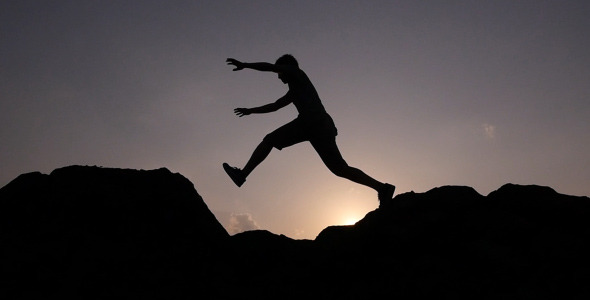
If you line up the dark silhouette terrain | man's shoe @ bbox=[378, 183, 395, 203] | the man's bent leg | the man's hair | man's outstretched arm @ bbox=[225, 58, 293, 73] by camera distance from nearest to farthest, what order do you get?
1. the dark silhouette terrain
2. man's outstretched arm @ bbox=[225, 58, 293, 73]
3. the man's bent leg
4. man's shoe @ bbox=[378, 183, 395, 203]
5. the man's hair

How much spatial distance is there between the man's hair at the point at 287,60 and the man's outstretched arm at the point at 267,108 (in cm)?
53

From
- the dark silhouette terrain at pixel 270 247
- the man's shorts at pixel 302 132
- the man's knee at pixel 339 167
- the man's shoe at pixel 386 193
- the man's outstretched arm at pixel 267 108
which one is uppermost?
the man's outstretched arm at pixel 267 108

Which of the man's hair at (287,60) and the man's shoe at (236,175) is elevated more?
the man's hair at (287,60)

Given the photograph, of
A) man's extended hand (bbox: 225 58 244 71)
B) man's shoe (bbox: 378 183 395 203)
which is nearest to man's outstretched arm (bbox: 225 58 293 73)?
man's extended hand (bbox: 225 58 244 71)

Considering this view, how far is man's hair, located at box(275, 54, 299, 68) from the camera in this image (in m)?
6.82

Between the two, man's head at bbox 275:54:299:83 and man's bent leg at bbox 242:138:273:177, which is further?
man's head at bbox 275:54:299:83

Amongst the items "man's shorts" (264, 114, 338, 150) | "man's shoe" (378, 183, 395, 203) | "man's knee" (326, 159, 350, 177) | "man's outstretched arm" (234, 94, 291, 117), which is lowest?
"man's shoe" (378, 183, 395, 203)

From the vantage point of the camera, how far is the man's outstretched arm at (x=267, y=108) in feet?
23.1

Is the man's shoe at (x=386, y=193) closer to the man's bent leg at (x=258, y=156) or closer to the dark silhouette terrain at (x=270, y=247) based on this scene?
the dark silhouette terrain at (x=270, y=247)

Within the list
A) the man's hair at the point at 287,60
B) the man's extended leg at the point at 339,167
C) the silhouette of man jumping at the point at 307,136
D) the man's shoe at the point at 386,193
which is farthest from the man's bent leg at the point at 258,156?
the man's shoe at the point at 386,193

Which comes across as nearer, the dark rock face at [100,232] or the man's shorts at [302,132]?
the dark rock face at [100,232]

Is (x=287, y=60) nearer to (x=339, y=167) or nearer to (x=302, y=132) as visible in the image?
(x=302, y=132)

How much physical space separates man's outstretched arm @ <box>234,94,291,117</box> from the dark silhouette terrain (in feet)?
5.13

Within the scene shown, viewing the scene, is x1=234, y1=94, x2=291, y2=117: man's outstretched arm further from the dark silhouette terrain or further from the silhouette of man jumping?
the dark silhouette terrain
